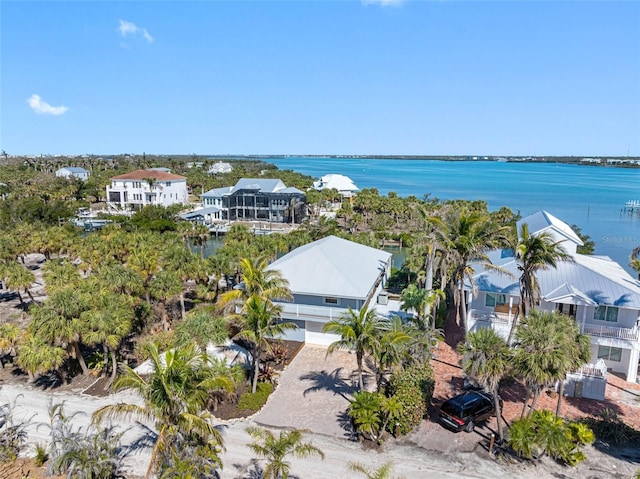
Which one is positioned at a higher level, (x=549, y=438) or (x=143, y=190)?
(x=143, y=190)

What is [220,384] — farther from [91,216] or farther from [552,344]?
[91,216]

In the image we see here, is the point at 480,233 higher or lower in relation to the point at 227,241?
higher

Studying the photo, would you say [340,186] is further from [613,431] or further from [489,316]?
[613,431]

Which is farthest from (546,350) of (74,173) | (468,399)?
(74,173)

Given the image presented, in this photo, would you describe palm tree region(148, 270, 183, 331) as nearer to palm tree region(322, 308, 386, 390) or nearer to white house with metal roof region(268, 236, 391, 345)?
white house with metal roof region(268, 236, 391, 345)

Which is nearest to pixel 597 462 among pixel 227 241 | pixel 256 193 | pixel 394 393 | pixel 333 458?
pixel 394 393
